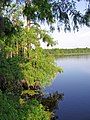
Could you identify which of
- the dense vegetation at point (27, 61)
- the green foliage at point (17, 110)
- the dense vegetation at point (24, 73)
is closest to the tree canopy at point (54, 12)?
the dense vegetation at point (27, 61)

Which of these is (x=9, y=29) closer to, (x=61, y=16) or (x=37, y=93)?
(x=61, y=16)

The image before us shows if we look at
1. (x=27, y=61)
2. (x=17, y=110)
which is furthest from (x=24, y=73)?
(x=17, y=110)

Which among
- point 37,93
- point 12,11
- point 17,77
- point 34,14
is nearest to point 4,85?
point 17,77

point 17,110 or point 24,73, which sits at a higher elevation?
point 24,73

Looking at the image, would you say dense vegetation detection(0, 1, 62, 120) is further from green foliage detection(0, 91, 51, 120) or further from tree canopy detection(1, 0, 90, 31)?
tree canopy detection(1, 0, 90, 31)

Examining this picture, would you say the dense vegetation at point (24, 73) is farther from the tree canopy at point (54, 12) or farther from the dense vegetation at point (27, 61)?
the tree canopy at point (54, 12)

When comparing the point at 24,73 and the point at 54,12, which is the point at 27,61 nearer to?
the point at 24,73

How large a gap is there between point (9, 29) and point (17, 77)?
660 cm

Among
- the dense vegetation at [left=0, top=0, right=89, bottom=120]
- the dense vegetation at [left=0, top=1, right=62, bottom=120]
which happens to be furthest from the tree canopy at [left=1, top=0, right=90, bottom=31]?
the dense vegetation at [left=0, top=1, right=62, bottom=120]

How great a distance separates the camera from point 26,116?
16469 mm

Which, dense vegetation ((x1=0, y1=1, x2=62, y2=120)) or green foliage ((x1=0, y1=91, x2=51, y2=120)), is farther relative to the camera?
dense vegetation ((x1=0, y1=1, x2=62, y2=120))

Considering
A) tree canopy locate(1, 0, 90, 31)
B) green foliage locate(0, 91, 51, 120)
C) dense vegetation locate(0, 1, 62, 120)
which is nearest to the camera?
tree canopy locate(1, 0, 90, 31)


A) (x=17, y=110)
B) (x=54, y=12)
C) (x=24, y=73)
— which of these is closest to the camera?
(x=54, y=12)

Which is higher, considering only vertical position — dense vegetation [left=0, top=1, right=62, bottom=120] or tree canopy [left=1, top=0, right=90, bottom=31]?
tree canopy [left=1, top=0, right=90, bottom=31]
